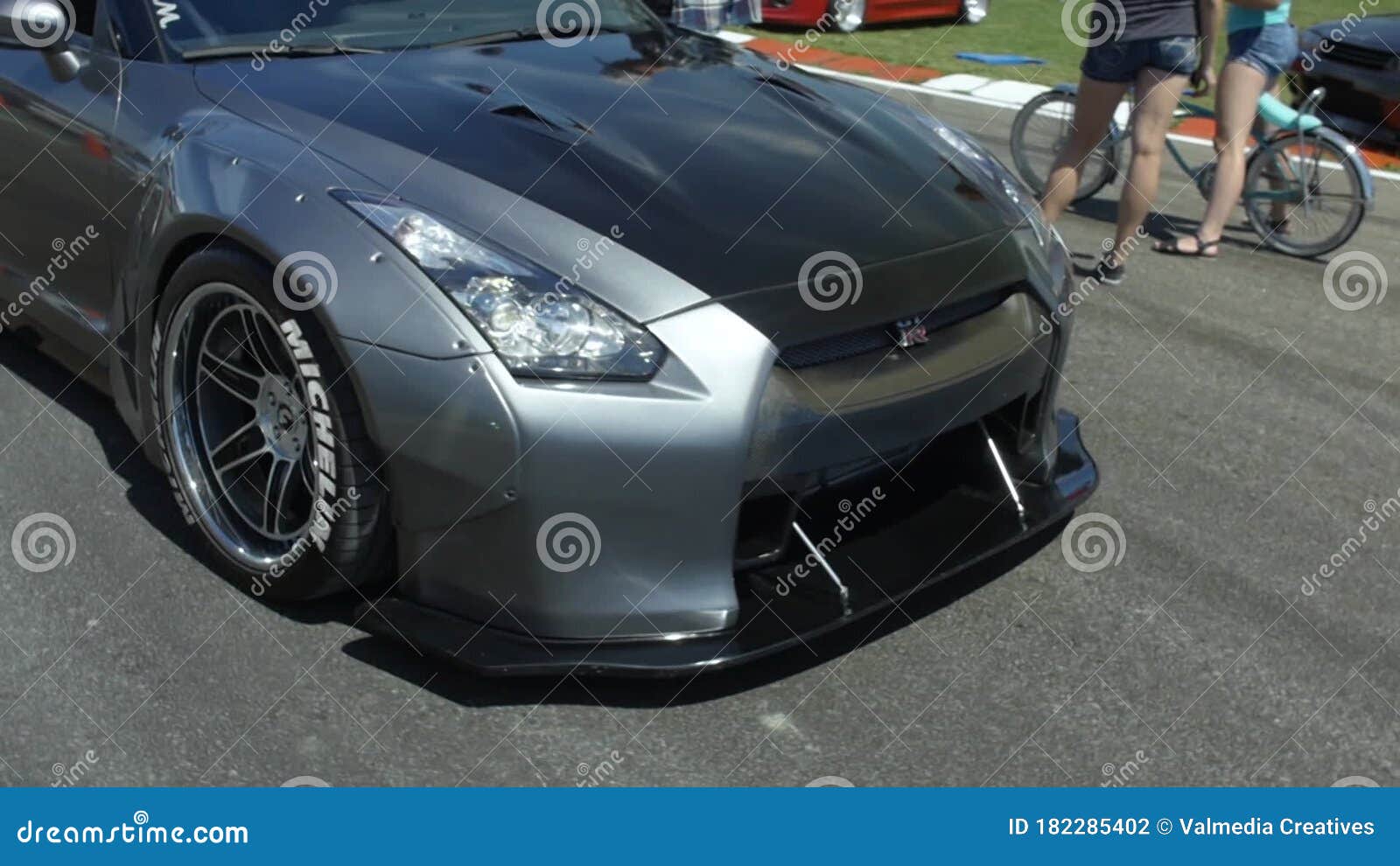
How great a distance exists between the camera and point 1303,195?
6.68m

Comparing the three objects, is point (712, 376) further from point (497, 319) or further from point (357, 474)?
point (357, 474)

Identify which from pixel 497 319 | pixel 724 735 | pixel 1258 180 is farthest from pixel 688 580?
pixel 1258 180

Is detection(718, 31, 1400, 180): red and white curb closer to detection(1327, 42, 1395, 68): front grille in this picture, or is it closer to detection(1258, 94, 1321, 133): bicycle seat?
detection(1327, 42, 1395, 68): front grille

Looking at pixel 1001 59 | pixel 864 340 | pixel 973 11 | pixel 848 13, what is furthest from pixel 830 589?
pixel 973 11

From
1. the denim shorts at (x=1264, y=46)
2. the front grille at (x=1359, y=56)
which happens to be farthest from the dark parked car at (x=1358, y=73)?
the denim shorts at (x=1264, y=46)

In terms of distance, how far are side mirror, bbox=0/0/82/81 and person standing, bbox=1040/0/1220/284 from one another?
3.49 metres

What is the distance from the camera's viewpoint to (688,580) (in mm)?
2947

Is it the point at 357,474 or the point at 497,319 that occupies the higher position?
the point at 497,319

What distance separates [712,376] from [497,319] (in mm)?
413

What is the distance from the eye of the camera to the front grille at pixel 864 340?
117 inches

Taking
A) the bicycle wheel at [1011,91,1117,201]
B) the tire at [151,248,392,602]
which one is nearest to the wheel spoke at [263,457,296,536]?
the tire at [151,248,392,602]

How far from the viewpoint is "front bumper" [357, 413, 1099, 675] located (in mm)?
2928

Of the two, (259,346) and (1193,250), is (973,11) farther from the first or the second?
(259,346)

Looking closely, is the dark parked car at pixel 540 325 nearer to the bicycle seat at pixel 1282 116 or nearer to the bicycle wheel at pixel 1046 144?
the bicycle seat at pixel 1282 116
